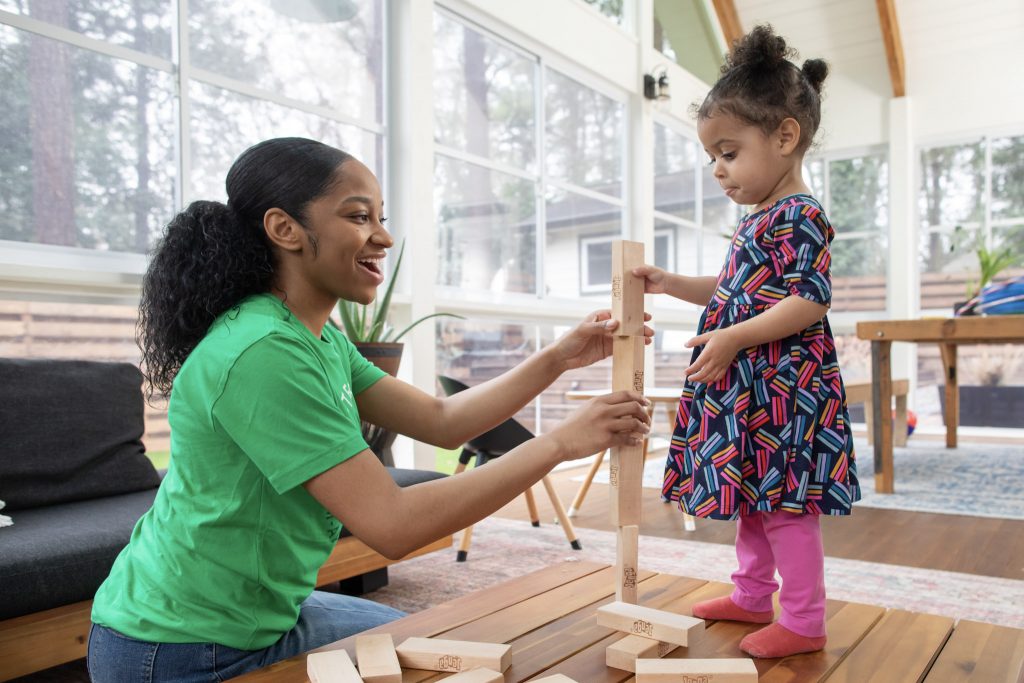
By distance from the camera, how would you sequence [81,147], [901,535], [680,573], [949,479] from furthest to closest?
[949,479]
[901,535]
[81,147]
[680,573]

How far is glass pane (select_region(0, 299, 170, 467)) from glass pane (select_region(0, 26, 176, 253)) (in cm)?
30

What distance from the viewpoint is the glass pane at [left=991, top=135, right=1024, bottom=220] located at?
24.4 ft

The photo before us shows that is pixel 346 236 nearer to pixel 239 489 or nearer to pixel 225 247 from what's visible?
pixel 225 247

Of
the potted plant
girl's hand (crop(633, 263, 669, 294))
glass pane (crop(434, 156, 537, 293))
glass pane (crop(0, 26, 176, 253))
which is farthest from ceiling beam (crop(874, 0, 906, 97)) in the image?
girl's hand (crop(633, 263, 669, 294))

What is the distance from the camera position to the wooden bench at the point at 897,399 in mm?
4840

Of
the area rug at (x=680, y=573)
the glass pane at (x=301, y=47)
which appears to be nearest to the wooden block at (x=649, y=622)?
the area rug at (x=680, y=573)

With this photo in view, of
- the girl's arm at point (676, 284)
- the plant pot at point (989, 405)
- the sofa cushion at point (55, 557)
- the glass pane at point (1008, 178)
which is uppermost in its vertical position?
the glass pane at point (1008, 178)

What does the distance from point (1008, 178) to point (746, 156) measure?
7485 mm

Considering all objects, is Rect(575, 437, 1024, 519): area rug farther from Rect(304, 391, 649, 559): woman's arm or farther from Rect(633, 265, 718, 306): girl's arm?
Rect(304, 391, 649, 559): woman's arm

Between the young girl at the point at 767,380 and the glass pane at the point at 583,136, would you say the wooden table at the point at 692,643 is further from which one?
the glass pane at the point at 583,136

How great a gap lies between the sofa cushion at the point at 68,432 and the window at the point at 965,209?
7204mm

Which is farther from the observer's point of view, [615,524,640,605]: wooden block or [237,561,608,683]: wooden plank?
[615,524,640,605]: wooden block

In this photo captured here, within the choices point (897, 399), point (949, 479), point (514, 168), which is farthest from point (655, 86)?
point (949, 479)

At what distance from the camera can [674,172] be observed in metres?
7.57
